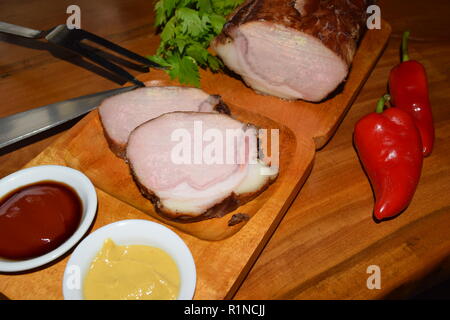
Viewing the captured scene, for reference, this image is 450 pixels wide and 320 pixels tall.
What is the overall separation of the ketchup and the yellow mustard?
0.24 meters

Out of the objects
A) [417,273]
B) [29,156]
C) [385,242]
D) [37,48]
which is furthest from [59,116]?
[417,273]

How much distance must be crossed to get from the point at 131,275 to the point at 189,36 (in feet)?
5.79

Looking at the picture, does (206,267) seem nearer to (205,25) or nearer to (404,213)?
(404,213)

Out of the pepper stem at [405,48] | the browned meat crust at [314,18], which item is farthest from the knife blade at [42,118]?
the pepper stem at [405,48]

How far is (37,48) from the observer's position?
3.20 m

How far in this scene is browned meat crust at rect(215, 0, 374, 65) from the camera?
2.40 m

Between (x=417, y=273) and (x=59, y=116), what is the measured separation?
88.6 inches

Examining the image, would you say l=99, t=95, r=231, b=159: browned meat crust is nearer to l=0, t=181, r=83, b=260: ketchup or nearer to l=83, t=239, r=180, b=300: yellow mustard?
l=0, t=181, r=83, b=260: ketchup

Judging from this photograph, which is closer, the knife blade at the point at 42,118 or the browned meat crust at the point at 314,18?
the knife blade at the point at 42,118

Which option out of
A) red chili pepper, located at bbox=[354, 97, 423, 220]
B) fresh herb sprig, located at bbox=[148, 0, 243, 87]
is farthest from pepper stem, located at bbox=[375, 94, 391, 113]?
fresh herb sprig, located at bbox=[148, 0, 243, 87]

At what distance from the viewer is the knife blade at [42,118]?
227cm

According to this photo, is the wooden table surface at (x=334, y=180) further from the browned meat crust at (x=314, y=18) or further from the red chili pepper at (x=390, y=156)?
the browned meat crust at (x=314, y=18)

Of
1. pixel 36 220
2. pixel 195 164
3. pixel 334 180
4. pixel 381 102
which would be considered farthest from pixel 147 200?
pixel 381 102

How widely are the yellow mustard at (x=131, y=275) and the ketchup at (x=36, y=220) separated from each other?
0.24 metres
